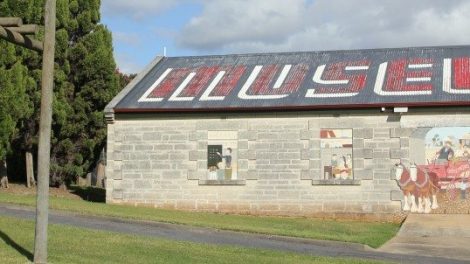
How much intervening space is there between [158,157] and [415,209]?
351 inches

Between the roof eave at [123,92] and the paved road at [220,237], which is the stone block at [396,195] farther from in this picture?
the roof eave at [123,92]

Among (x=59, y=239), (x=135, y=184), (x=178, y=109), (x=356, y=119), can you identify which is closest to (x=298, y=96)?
(x=356, y=119)

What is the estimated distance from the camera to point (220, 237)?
1466cm

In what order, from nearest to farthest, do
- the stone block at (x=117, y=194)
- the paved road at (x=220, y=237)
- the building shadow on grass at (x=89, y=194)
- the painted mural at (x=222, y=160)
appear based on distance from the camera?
1. the paved road at (x=220, y=237)
2. the painted mural at (x=222, y=160)
3. the stone block at (x=117, y=194)
4. the building shadow on grass at (x=89, y=194)

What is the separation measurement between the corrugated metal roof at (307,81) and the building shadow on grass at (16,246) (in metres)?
10.6

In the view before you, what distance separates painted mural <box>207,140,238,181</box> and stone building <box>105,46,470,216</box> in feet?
0.11

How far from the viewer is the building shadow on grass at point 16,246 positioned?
9.95 metres

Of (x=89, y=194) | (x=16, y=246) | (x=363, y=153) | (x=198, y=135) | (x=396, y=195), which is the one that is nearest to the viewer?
(x=16, y=246)

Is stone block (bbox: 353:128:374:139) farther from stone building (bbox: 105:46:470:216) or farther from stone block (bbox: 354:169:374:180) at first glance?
stone block (bbox: 354:169:374:180)

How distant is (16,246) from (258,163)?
37.1ft

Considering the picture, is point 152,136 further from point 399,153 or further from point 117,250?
point 117,250

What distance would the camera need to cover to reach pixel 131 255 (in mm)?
11125

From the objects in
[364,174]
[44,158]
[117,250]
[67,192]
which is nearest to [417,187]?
[364,174]

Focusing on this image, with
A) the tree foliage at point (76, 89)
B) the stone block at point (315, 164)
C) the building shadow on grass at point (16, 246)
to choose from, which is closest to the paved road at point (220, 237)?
the building shadow on grass at point (16, 246)
